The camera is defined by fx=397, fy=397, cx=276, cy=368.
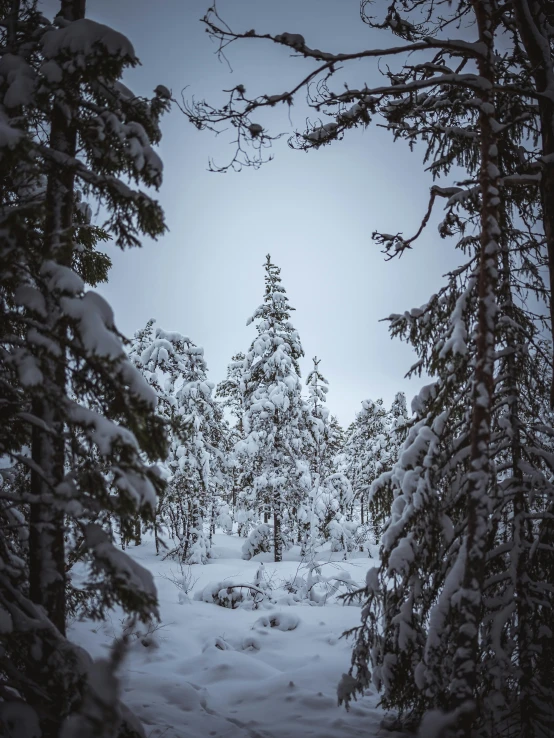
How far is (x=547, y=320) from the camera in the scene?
525 cm

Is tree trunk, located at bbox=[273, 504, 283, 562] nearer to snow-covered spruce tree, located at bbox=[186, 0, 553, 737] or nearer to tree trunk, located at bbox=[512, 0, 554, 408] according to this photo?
snow-covered spruce tree, located at bbox=[186, 0, 553, 737]

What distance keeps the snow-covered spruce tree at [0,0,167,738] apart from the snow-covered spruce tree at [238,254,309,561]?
14180 millimetres

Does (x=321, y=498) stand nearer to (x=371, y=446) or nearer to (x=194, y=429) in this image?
(x=194, y=429)

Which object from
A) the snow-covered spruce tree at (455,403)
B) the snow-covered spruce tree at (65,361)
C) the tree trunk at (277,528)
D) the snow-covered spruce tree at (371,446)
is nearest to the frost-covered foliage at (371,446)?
the snow-covered spruce tree at (371,446)

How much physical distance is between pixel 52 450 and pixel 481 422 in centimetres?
424

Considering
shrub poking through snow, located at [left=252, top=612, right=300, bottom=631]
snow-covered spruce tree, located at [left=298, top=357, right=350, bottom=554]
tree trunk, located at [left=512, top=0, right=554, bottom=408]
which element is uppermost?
tree trunk, located at [left=512, top=0, right=554, bottom=408]

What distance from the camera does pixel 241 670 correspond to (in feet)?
24.0

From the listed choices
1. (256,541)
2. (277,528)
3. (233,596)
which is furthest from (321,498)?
(233,596)

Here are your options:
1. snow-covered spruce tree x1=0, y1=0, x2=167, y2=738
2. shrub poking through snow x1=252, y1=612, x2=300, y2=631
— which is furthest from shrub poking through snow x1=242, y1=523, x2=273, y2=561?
snow-covered spruce tree x1=0, y1=0, x2=167, y2=738

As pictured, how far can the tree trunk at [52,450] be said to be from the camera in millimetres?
3432

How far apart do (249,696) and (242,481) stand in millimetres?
12691

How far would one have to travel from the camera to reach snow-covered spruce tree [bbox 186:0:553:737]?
4.08m

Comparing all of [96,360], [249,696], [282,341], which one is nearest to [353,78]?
[96,360]

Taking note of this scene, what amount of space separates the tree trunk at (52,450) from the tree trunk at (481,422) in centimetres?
375
